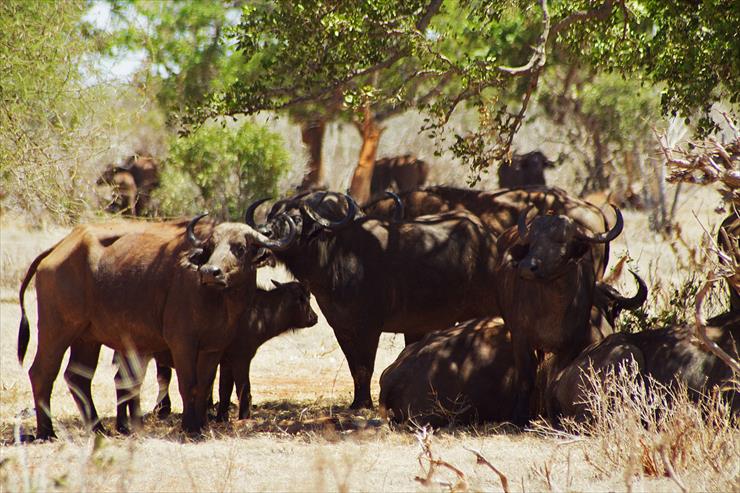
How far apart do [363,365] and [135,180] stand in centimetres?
1896

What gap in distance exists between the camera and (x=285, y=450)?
8250 millimetres

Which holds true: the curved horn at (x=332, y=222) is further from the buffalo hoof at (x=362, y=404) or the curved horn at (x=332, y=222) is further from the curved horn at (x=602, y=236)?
the curved horn at (x=602, y=236)

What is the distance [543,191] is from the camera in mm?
12586

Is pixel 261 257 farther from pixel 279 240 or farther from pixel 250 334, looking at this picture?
pixel 250 334

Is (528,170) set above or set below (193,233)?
above

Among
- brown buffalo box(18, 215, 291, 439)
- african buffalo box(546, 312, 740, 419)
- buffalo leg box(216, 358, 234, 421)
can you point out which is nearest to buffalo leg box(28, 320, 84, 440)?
brown buffalo box(18, 215, 291, 439)

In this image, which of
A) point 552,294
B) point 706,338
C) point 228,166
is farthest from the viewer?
point 228,166

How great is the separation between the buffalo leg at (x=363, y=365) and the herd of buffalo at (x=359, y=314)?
0.04 ft

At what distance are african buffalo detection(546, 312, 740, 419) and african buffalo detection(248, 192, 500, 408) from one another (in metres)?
2.50

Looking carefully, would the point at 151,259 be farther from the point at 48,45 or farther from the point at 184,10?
the point at 184,10

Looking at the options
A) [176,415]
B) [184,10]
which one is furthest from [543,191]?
[184,10]

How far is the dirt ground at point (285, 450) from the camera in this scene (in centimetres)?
633

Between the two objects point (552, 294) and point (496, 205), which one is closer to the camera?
point (552, 294)

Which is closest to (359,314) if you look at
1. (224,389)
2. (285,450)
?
(224,389)
